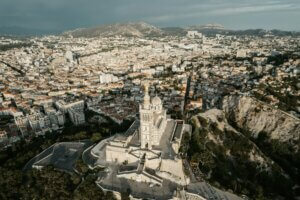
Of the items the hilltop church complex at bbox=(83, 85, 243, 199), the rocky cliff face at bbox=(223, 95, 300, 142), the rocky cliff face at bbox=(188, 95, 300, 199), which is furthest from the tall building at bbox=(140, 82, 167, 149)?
the rocky cliff face at bbox=(223, 95, 300, 142)

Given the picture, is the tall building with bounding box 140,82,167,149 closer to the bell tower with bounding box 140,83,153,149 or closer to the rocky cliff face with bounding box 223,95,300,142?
the bell tower with bounding box 140,83,153,149

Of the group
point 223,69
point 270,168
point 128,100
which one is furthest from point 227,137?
point 223,69

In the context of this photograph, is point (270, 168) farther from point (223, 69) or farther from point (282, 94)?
point (223, 69)

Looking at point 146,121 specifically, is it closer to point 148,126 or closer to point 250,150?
point 148,126

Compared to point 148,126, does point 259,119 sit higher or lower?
lower

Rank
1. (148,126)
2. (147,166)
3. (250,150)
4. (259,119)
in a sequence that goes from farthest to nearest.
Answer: (259,119), (250,150), (148,126), (147,166)

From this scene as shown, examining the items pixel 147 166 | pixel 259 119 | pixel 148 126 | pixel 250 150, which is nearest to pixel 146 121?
pixel 148 126

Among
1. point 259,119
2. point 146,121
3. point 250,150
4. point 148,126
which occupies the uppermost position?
point 146,121

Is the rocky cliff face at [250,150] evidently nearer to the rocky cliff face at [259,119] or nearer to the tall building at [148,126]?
the rocky cliff face at [259,119]
